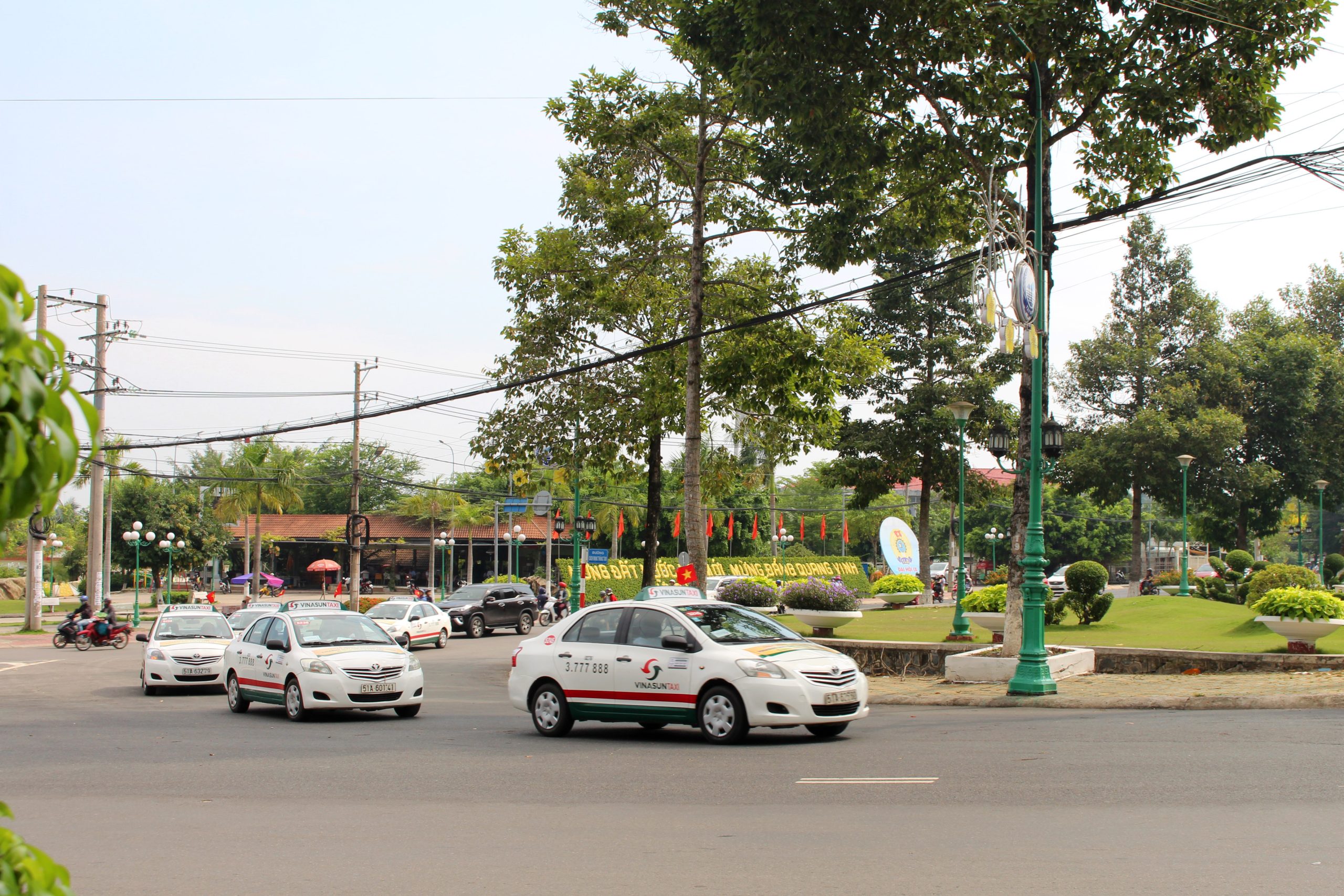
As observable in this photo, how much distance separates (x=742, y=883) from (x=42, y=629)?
41785 mm

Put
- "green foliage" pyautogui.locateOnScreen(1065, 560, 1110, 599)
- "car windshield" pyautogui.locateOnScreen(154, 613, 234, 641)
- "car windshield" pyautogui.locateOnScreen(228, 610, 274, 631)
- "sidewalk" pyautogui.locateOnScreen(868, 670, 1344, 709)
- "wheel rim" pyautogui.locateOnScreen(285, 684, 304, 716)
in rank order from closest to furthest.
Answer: "sidewalk" pyautogui.locateOnScreen(868, 670, 1344, 709), "wheel rim" pyautogui.locateOnScreen(285, 684, 304, 716), "car windshield" pyautogui.locateOnScreen(154, 613, 234, 641), "green foliage" pyautogui.locateOnScreen(1065, 560, 1110, 599), "car windshield" pyautogui.locateOnScreen(228, 610, 274, 631)

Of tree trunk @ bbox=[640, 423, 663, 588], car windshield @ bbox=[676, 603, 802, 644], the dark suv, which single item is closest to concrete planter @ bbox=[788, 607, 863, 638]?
tree trunk @ bbox=[640, 423, 663, 588]

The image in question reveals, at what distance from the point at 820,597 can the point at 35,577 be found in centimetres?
2915

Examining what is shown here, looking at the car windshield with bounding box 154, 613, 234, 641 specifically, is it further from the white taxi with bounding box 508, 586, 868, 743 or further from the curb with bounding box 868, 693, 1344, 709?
the curb with bounding box 868, 693, 1344, 709

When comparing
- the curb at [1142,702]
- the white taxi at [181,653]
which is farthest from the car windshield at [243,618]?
the curb at [1142,702]

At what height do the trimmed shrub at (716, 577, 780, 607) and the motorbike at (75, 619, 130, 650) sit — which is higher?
the trimmed shrub at (716, 577, 780, 607)

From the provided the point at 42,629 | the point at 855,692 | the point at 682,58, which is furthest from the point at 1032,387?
the point at 42,629

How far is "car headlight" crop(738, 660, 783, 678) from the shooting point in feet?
38.5

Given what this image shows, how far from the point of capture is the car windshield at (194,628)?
2111cm

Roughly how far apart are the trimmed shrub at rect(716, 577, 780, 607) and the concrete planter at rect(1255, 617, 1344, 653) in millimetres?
10315

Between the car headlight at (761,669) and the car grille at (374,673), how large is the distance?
5808 mm

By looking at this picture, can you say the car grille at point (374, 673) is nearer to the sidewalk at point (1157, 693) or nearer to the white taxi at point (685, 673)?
the white taxi at point (685, 673)

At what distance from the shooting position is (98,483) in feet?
126

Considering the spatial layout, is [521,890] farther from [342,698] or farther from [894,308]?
[894,308]
